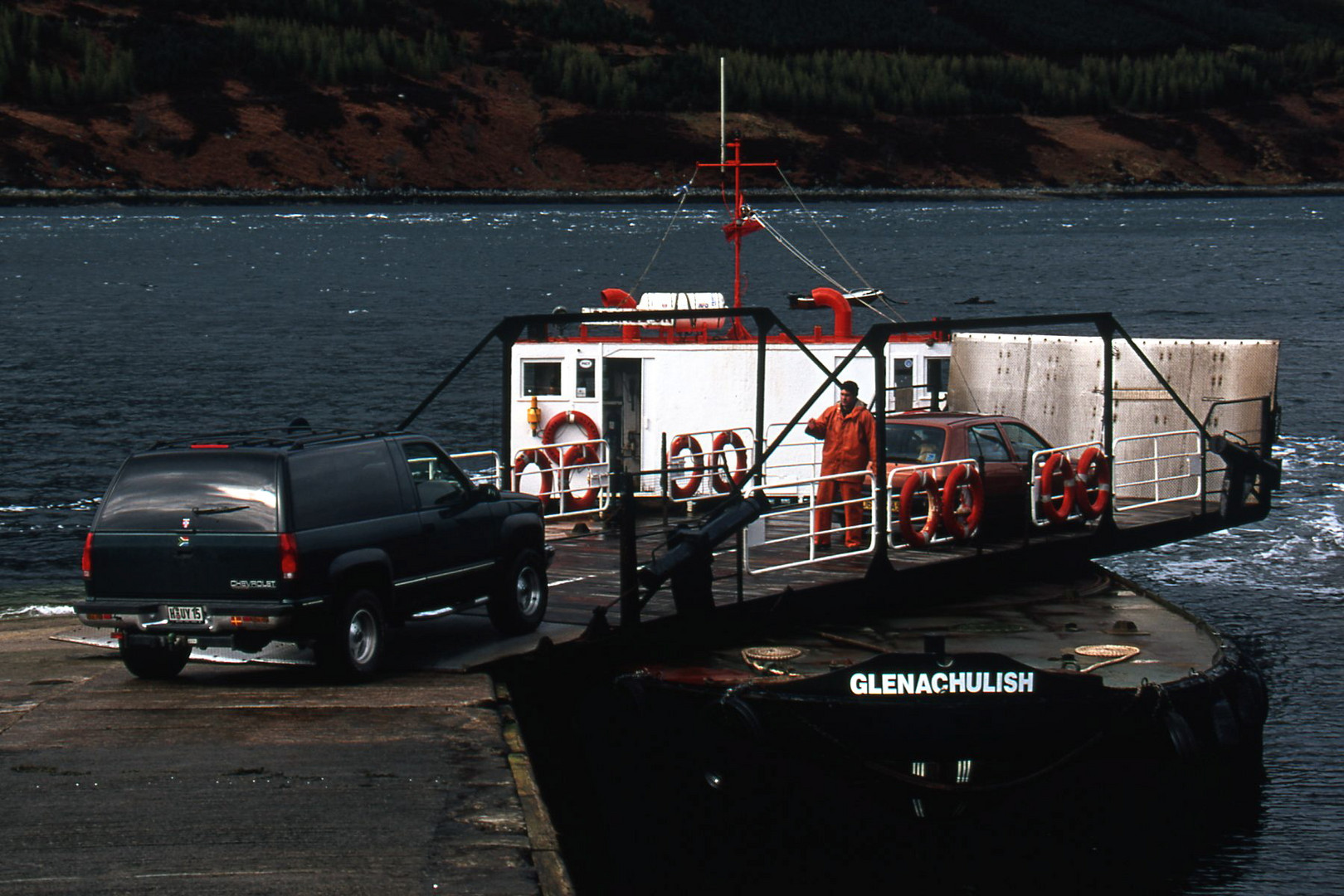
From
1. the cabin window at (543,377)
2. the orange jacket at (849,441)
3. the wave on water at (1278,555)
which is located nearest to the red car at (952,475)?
the orange jacket at (849,441)

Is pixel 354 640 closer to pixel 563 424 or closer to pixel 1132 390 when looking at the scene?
pixel 563 424

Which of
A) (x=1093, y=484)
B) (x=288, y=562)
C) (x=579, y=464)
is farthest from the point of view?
(x=579, y=464)

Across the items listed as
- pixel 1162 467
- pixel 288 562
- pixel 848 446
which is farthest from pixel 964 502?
pixel 288 562

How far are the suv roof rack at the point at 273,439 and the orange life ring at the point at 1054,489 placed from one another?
28.3ft

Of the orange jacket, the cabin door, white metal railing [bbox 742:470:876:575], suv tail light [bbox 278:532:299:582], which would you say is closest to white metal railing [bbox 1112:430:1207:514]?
white metal railing [bbox 742:470:876:575]

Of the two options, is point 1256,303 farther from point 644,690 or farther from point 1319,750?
point 644,690

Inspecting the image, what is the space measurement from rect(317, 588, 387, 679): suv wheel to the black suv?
0.04 ft

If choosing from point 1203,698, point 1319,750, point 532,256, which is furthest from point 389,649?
point 532,256

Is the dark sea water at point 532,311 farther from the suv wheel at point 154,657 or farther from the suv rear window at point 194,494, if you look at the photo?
the suv wheel at point 154,657

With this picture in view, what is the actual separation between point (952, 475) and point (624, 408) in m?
7.76

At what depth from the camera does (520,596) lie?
1551 centimetres

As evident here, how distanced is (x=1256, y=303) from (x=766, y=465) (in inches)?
3254

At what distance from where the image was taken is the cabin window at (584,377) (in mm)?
24594

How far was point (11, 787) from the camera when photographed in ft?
36.7
